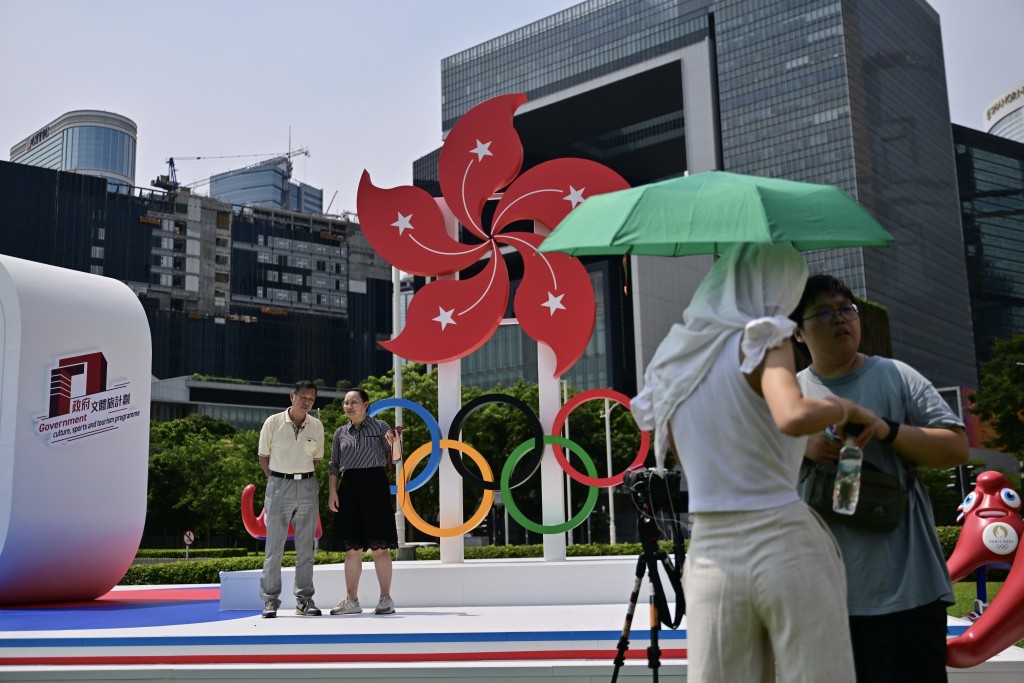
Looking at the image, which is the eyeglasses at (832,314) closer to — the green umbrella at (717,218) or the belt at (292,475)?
the green umbrella at (717,218)

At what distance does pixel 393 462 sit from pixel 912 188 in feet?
276

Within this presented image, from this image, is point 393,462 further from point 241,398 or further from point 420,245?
point 241,398

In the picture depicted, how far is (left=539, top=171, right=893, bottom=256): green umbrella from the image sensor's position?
2.91 metres

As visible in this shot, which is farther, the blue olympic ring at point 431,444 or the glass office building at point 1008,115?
the glass office building at point 1008,115

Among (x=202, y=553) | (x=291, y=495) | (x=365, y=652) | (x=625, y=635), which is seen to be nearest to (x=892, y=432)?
(x=625, y=635)

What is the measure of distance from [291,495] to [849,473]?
6.95 meters

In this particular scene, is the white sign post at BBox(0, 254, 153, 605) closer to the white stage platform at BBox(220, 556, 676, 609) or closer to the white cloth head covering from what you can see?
the white stage platform at BBox(220, 556, 676, 609)

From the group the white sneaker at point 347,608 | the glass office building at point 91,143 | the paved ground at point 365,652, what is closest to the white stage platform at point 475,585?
the white sneaker at point 347,608

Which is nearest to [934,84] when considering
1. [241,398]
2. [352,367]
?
[352,367]

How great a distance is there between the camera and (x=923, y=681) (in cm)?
325

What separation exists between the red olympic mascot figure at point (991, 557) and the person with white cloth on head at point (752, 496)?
1.81 metres

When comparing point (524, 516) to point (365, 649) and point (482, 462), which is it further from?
point (365, 649)

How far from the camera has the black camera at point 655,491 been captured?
4723mm

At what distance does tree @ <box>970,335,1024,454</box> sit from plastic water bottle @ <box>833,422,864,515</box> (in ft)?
115
